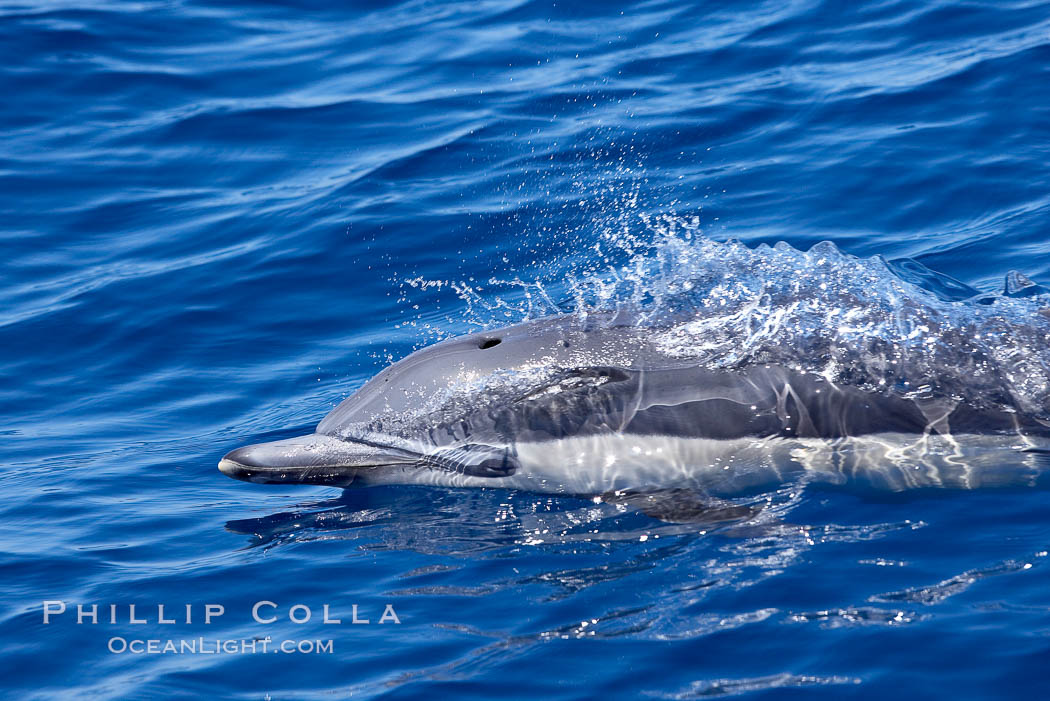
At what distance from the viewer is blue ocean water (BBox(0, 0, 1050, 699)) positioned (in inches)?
208

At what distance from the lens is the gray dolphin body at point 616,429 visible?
6.18m

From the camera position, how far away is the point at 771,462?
6.26 meters

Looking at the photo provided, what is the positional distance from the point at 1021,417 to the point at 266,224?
6901 mm

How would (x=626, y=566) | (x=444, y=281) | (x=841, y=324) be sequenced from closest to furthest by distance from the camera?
1. (x=626, y=566)
2. (x=841, y=324)
3. (x=444, y=281)

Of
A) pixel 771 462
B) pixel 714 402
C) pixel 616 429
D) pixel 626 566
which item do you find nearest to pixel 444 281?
pixel 616 429

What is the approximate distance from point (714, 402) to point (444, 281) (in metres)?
4.01

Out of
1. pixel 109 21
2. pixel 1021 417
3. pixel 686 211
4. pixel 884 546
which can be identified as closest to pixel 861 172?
pixel 686 211

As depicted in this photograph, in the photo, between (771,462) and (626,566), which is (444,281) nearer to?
(771,462)

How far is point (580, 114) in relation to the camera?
40.5ft

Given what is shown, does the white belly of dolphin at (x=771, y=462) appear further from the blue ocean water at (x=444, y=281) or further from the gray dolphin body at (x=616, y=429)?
the blue ocean water at (x=444, y=281)

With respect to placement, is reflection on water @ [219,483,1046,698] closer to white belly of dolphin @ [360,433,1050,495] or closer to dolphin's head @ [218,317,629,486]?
white belly of dolphin @ [360,433,1050,495]

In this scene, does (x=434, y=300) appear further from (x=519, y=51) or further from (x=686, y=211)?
(x=519, y=51)

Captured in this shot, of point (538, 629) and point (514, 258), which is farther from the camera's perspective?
point (514, 258)

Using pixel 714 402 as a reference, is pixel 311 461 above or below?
above
